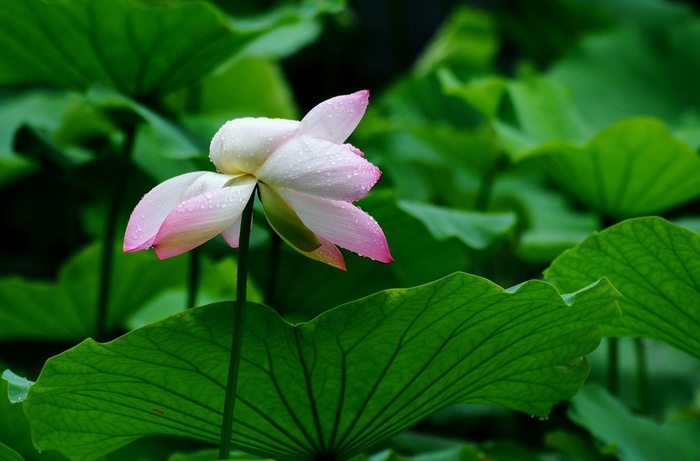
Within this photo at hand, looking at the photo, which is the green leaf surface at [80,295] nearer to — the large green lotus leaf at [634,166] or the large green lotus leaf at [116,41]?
the large green lotus leaf at [116,41]

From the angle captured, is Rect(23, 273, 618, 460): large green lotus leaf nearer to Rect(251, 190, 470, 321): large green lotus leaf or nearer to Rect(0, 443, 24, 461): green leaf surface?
Rect(0, 443, 24, 461): green leaf surface

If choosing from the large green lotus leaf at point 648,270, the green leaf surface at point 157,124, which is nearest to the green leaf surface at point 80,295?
the green leaf surface at point 157,124

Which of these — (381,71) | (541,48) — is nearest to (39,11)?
(541,48)

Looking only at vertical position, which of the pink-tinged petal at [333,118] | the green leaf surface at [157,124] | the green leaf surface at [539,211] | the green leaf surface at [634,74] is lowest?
the green leaf surface at [539,211]

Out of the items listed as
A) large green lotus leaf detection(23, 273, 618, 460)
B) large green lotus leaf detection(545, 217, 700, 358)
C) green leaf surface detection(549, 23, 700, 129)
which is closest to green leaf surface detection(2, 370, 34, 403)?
large green lotus leaf detection(23, 273, 618, 460)

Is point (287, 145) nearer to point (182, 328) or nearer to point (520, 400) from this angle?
point (182, 328)
